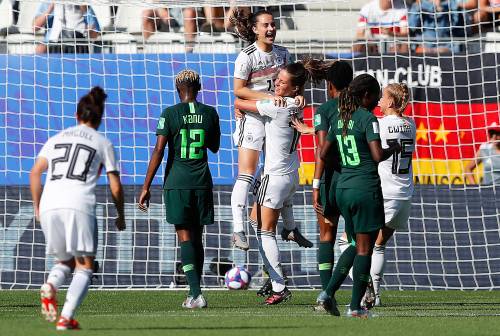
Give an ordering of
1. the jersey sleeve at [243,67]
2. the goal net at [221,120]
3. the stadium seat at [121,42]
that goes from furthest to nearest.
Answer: the stadium seat at [121,42] → the goal net at [221,120] → the jersey sleeve at [243,67]

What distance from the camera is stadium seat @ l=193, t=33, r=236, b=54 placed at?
16.0 m

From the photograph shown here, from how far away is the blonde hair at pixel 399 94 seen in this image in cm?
1088

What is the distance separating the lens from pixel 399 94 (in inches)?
428

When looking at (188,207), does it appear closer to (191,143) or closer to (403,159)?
(191,143)

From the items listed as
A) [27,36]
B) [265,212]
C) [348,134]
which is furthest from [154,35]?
[348,134]

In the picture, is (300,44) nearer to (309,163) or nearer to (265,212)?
(309,163)

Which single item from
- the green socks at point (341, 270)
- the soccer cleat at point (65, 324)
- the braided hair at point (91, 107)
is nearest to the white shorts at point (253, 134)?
the green socks at point (341, 270)

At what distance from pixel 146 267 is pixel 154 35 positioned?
3778 mm

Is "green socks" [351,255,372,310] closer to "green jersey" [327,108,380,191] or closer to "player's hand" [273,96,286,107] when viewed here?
"green jersey" [327,108,380,191]

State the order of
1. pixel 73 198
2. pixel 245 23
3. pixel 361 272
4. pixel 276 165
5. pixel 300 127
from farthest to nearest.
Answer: pixel 245 23
pixel 276 165
pixel 300 127
pixel 361 272
pixel 73 198

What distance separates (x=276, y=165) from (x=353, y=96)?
7.17ft

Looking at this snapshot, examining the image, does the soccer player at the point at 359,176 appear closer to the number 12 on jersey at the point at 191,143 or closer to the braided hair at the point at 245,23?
the number 12 on jersey at the point at 191,143

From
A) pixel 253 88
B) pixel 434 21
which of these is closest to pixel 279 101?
pixel 253 88

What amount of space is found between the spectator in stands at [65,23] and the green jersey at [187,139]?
5.68 metres
